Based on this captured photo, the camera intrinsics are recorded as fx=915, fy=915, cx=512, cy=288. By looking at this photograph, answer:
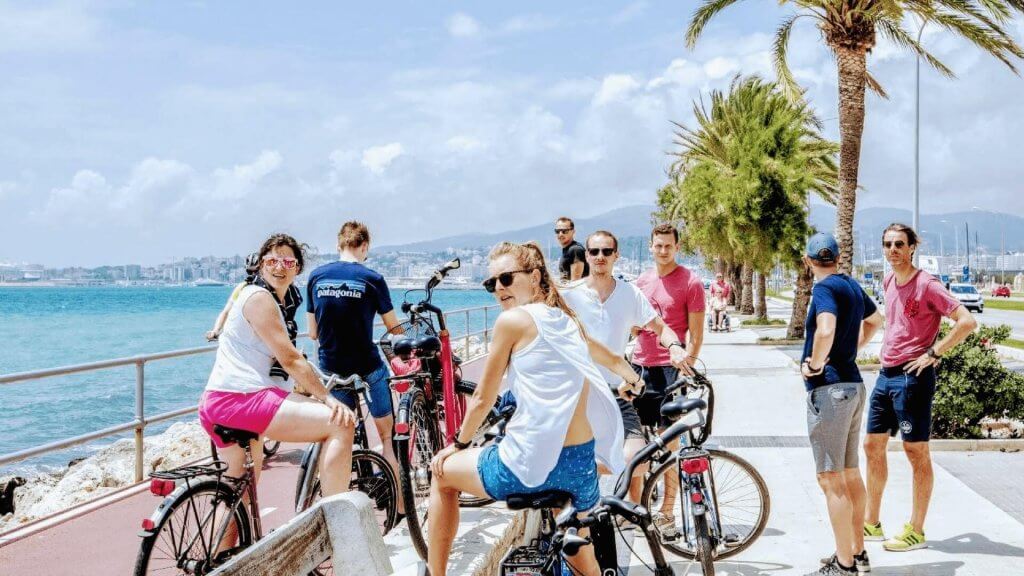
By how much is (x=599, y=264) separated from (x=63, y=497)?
30.3 feet

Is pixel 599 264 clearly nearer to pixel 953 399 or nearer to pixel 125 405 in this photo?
pixel 953 399

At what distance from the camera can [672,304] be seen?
638cm

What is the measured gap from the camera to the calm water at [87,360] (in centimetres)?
2923

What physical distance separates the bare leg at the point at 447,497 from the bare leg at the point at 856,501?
8.26ft

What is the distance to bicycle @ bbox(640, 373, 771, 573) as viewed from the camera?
4.59 m

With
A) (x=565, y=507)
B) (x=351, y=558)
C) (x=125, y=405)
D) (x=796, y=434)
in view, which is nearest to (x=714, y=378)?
(x=796, y=434)

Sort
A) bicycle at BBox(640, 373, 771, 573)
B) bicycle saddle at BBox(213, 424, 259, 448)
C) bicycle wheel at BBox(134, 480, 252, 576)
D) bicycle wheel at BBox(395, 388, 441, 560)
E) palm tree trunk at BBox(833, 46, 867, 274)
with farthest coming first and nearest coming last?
palm tree trunk at BBox(833, 46, 867, 274) < bicycle wheel at BBox(395, 388, 441, 560) < bicycle at BBox(640, 373, 771, 573) < bicycle saddle at BBox(213, 424, 259, 448) < bicycle wheel at BBox(134, 480, 252, 576)

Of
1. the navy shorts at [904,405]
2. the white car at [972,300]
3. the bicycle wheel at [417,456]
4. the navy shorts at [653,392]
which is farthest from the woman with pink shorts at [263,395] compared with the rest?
the white car at [972,300]

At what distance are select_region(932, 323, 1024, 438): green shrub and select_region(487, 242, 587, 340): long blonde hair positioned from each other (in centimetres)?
666

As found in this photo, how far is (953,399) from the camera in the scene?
29.6 feet

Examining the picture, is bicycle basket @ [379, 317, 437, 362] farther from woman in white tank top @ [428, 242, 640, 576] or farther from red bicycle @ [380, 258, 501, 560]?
woman in white tank top @ [428, 242, 640, 576]

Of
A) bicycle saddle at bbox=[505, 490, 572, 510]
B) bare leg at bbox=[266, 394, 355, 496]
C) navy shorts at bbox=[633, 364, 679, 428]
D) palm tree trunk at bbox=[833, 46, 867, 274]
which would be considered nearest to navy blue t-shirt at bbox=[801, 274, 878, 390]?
navy shorts at bbox=[633, 364, 679, 428]

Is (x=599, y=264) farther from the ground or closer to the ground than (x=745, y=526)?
farther from the ground

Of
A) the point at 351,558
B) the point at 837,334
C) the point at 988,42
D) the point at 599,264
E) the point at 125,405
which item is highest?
→ the point at 988,42
